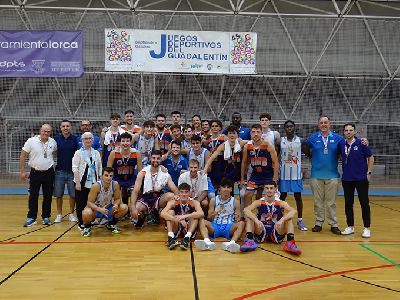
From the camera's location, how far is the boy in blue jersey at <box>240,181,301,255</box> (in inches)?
190

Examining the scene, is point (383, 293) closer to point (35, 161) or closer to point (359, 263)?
point (359, 263)

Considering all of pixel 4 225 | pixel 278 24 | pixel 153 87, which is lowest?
pixel 4 225

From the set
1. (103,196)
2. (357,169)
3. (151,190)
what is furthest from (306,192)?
(103,196)

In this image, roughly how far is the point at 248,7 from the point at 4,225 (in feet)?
27.7

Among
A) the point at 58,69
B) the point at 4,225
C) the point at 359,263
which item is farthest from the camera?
the point at 58,69

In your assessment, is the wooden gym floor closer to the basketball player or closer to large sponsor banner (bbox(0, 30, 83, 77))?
the basketball player

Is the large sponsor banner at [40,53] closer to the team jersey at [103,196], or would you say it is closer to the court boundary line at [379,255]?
the team jersey at [103,196]

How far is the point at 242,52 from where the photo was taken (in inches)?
382

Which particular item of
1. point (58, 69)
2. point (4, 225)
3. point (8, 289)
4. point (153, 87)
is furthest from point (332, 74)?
point (8, 289)

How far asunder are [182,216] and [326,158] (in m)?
2.39

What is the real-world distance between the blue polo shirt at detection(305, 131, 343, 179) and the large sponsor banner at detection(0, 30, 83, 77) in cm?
633

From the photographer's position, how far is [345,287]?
3.52 m

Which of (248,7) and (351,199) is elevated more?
(248,7)

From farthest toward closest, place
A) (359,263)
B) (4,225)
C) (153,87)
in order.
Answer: (153,87) → (4,225) → (359,263)
